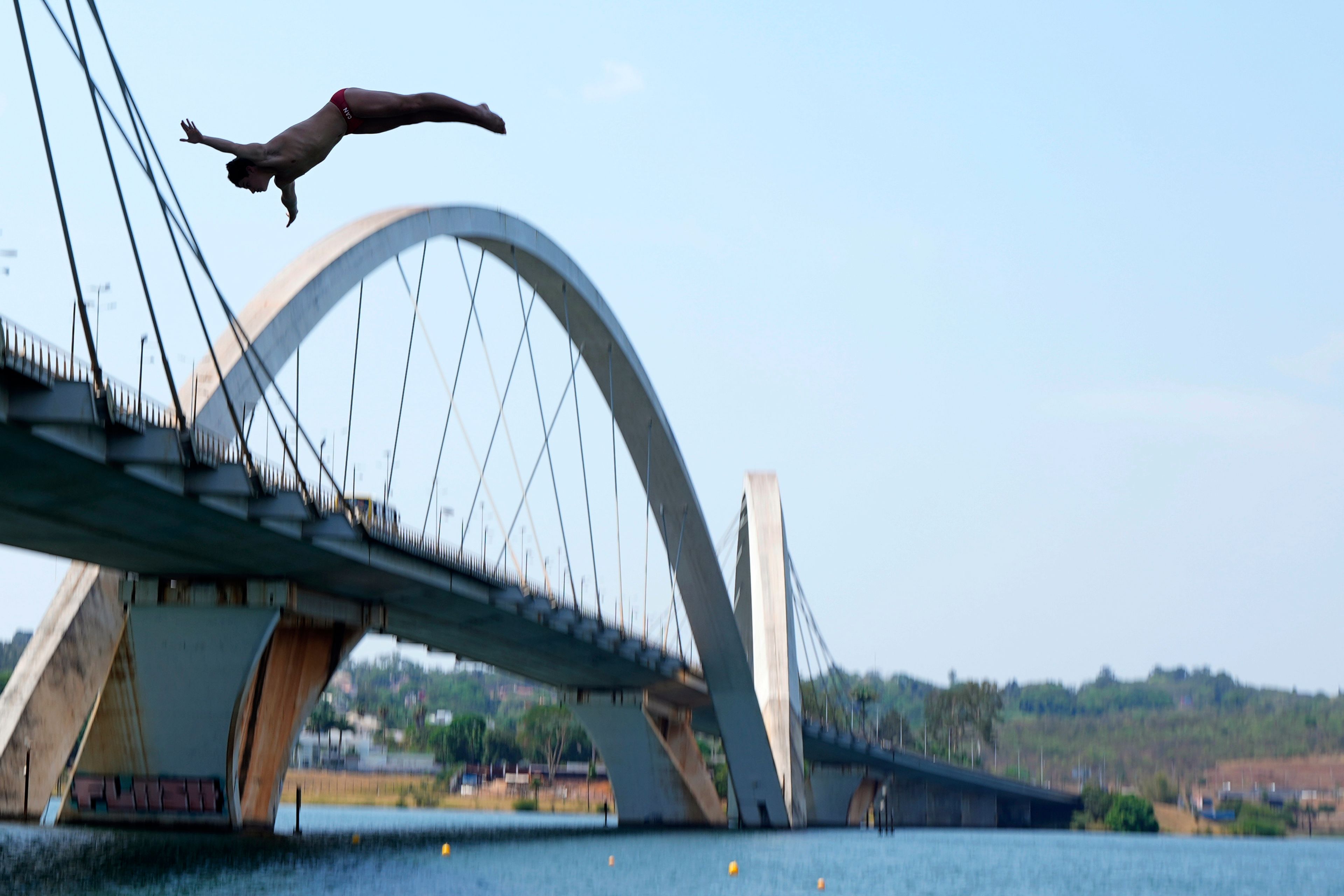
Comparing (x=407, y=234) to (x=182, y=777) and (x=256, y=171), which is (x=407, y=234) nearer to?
(x=182, y=777)

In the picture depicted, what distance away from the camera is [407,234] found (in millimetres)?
49656

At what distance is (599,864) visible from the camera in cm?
5334

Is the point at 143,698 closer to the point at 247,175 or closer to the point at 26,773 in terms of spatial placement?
the point at 26,773

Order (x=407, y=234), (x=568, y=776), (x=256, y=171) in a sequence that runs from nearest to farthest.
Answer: (x=256, y=171) < (x=407, y=234) < (x=568, y=776)

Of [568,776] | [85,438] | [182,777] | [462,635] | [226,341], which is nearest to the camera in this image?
[85,438]

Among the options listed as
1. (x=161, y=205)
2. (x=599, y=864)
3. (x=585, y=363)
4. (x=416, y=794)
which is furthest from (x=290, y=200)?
(x=416, y=794)

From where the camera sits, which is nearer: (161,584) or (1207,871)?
(161,584)

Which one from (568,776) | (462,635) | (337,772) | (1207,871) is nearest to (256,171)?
(462,635)

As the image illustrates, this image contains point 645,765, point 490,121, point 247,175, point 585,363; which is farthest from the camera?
point 645,765

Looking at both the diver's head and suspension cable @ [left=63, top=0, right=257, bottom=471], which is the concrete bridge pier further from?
the diver's head

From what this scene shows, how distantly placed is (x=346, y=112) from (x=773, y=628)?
245 ft

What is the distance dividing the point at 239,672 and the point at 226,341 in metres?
9.42

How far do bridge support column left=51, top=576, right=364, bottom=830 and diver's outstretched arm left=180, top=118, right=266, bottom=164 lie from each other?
3343 cm

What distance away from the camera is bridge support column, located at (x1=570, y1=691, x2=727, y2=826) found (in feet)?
275
